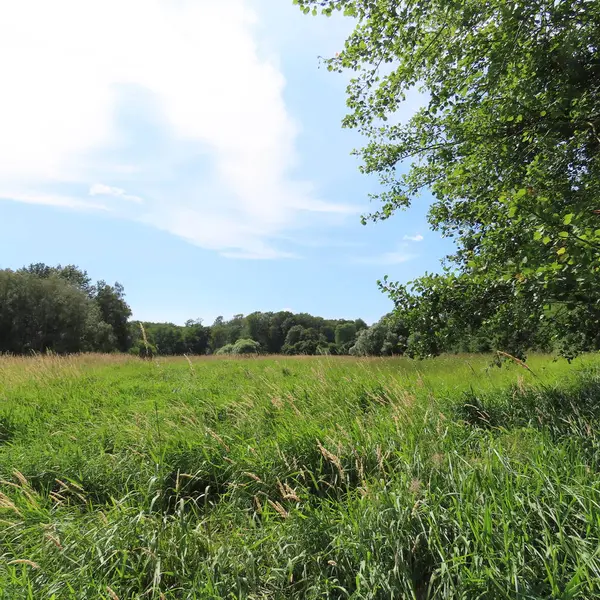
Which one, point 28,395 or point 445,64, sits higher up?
point 445,64

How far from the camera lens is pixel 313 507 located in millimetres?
2898

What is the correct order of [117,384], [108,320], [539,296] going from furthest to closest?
1. [108,320]
2. [117,384]
3. [539,296]

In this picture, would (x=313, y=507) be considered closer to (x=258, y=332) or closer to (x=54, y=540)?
(x=54, y=540)

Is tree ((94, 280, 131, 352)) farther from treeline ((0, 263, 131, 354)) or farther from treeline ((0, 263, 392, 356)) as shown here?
treeline ((0, 263, 131, 354))

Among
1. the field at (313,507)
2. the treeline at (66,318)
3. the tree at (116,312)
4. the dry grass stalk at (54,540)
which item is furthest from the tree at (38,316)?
the dry grass stalk at (54,540)

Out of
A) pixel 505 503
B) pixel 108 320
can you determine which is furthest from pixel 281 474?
pixel 108 320

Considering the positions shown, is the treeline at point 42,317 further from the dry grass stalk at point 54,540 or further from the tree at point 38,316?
the dry grass stalk at point 54,540

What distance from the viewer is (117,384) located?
838 centimetres

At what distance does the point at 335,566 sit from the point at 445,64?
6.27 metres

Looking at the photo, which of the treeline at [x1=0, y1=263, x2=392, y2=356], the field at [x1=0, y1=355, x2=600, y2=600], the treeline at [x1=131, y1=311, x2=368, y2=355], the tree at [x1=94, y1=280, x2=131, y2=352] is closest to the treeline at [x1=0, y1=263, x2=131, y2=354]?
the treeline at [x1=0, y1=263, x2=392, y2=356]

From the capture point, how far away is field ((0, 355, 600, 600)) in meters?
1.97

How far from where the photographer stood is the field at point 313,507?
6.47 feet

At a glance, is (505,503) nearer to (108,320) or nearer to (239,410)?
(239,410)

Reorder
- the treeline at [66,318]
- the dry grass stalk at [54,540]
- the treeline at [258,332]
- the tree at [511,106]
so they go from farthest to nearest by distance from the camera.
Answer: the treeline at [258,332] → the treeline at [66,318] → the tree at [511,106] → the dry grass stalk at [54,540]
